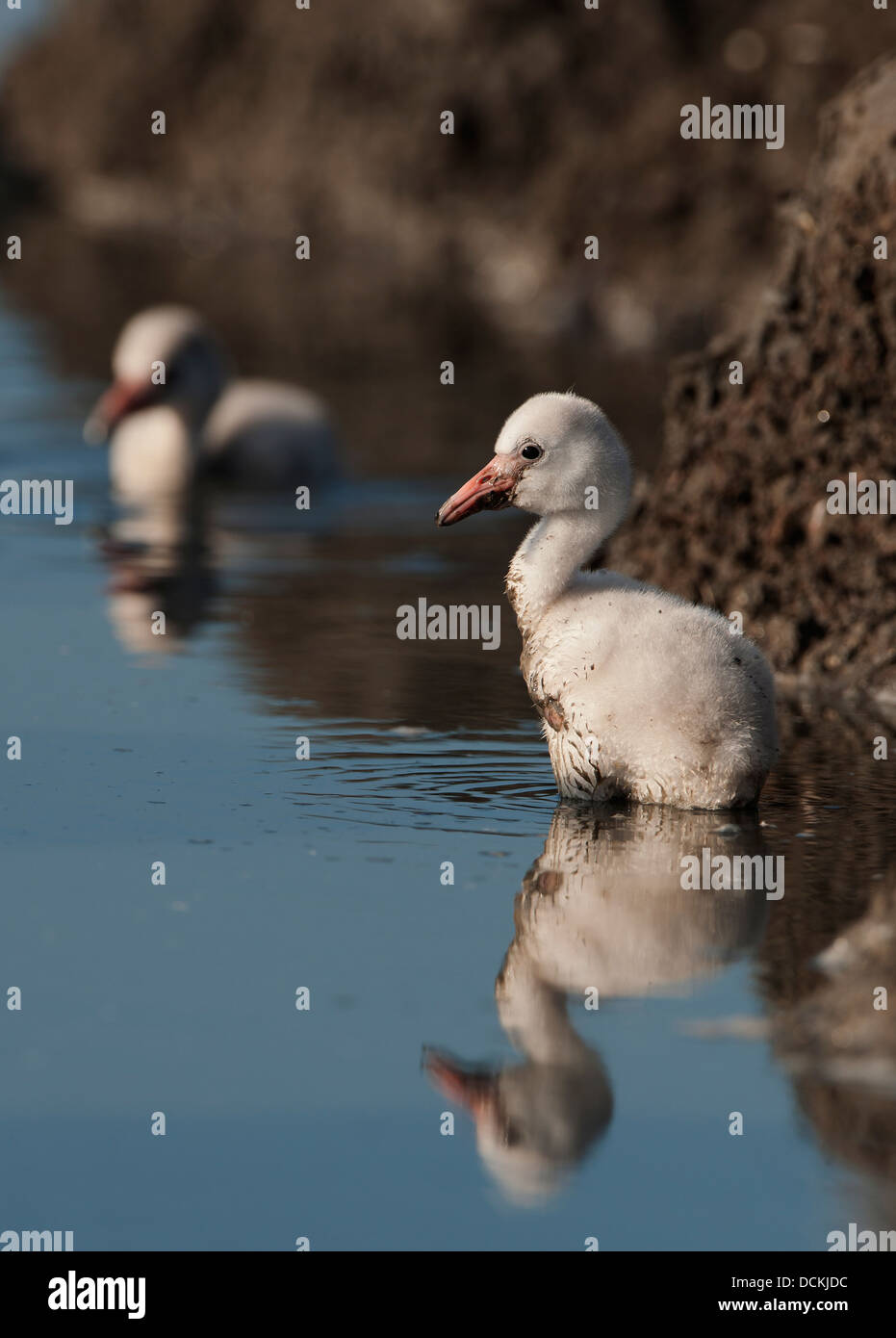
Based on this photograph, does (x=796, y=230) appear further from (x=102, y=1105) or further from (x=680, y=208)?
(x=680, y=208)

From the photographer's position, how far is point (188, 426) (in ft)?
52.7

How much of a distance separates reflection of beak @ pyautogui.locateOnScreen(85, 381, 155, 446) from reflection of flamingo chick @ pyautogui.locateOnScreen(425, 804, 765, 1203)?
29.0 ft

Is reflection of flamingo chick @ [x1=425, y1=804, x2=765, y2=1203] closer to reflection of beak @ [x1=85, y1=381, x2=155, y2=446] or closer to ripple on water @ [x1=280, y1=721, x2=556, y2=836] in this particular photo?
ripple on water @ [x1=280, y1=721, x2=556, y2=836]

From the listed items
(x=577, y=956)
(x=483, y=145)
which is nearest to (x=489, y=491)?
(x=577, y=956)

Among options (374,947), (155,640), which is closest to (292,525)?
(155,640)

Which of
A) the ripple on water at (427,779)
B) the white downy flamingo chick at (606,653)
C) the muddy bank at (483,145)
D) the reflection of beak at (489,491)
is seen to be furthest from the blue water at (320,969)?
the muddy bank at (483,145)

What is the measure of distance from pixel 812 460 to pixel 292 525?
5.12 metres

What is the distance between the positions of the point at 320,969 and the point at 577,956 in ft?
2.09

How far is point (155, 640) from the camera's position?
1055 centimetres

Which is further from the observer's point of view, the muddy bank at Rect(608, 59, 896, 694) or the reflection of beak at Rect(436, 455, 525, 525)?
the muddy bank at Rect(608, 59, 896, 694)

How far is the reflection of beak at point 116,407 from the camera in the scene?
15.9m

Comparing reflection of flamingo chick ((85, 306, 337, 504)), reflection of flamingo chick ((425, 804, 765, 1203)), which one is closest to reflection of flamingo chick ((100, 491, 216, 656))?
reflection of flamingo chick ((85, 306, 337, 504))

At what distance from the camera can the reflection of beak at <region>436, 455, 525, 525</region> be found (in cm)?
770

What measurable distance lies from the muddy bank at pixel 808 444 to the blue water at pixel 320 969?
3.18 feet
